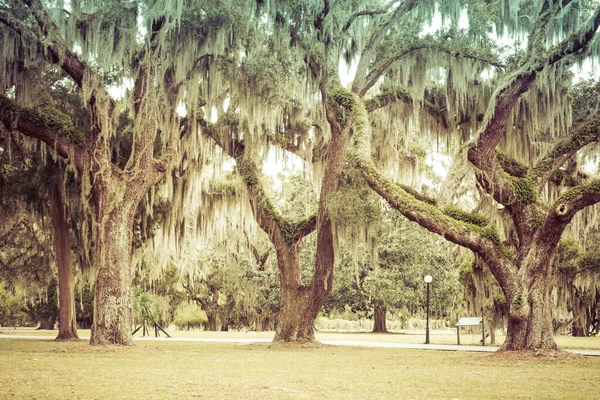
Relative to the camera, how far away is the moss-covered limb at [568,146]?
1362cm

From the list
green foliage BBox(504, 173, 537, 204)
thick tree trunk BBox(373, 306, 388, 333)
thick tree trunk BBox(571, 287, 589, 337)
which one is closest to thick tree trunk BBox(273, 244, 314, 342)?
green foliage BBox(504, 173, 537, 204)

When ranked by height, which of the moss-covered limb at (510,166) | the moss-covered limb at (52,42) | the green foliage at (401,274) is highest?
the moss-covered limb at (52,42)

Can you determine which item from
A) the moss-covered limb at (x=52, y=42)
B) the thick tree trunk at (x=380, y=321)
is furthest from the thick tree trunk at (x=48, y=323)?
the moss-covered limb at (x=52, y=42)

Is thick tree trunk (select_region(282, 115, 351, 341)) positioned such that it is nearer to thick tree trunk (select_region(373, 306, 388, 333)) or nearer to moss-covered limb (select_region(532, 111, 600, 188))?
moss-covered limb (select_region(532, 111, 600, 188))

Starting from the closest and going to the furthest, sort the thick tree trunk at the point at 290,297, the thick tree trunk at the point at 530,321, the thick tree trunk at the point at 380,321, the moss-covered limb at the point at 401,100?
1. the thick tree trunk at the point at 530,321
2. the thick tree trunk at the point at 290,297
3. the moss-covered limb at the point at 401,100
4. the thick tree trunk at the point at 380,321

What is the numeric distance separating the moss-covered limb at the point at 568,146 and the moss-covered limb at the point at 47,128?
10.1 metres

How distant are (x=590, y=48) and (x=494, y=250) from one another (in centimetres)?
458

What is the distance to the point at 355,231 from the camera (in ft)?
53.3

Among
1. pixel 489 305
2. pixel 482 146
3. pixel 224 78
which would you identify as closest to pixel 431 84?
pixel 482 146

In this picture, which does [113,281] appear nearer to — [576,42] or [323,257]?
[323,257]

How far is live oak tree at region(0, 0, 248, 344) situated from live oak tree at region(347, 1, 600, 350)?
4.84 m

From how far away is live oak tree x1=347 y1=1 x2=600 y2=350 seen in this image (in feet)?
42.0

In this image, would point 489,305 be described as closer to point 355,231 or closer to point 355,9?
point 355,231

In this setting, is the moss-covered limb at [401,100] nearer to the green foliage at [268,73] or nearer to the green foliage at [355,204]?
the green foliage at [355,204]
